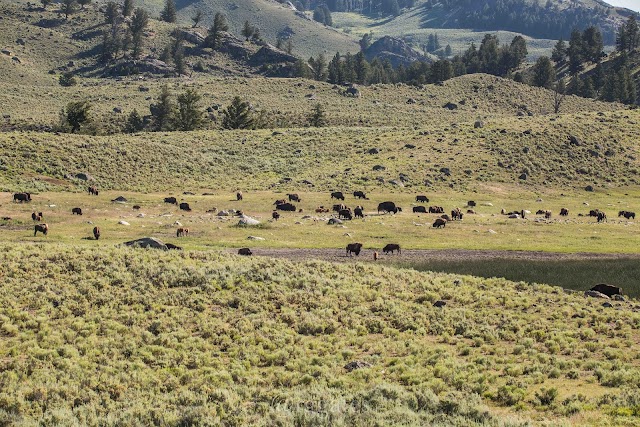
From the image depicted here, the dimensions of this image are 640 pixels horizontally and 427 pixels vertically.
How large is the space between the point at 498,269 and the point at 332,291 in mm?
17069

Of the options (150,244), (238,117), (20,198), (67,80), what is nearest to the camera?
(150,244)

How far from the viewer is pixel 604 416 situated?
680 inches

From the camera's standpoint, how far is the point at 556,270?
43.7 meters

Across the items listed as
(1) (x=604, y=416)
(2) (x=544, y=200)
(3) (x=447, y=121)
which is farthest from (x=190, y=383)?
(3) (x=447, y=121)

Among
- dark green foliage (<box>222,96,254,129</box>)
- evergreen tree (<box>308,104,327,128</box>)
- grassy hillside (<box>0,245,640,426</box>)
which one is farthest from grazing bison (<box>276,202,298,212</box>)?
evergreen tree (<box>308,104,327,128</box>)

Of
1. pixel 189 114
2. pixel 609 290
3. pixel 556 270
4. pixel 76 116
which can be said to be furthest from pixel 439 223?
pixel 189 114

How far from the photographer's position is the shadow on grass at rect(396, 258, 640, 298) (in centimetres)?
4022

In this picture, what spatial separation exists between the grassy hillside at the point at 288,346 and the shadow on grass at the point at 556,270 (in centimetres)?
581

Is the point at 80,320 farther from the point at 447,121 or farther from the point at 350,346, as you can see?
the point at 447,121

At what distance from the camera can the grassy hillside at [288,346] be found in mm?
17938

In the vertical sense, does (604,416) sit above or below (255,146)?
below

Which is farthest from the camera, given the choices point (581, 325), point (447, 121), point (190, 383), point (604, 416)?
point (447, 121)

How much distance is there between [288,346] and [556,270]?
89.4 ft

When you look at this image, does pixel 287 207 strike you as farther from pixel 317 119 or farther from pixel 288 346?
pixel 317 119
